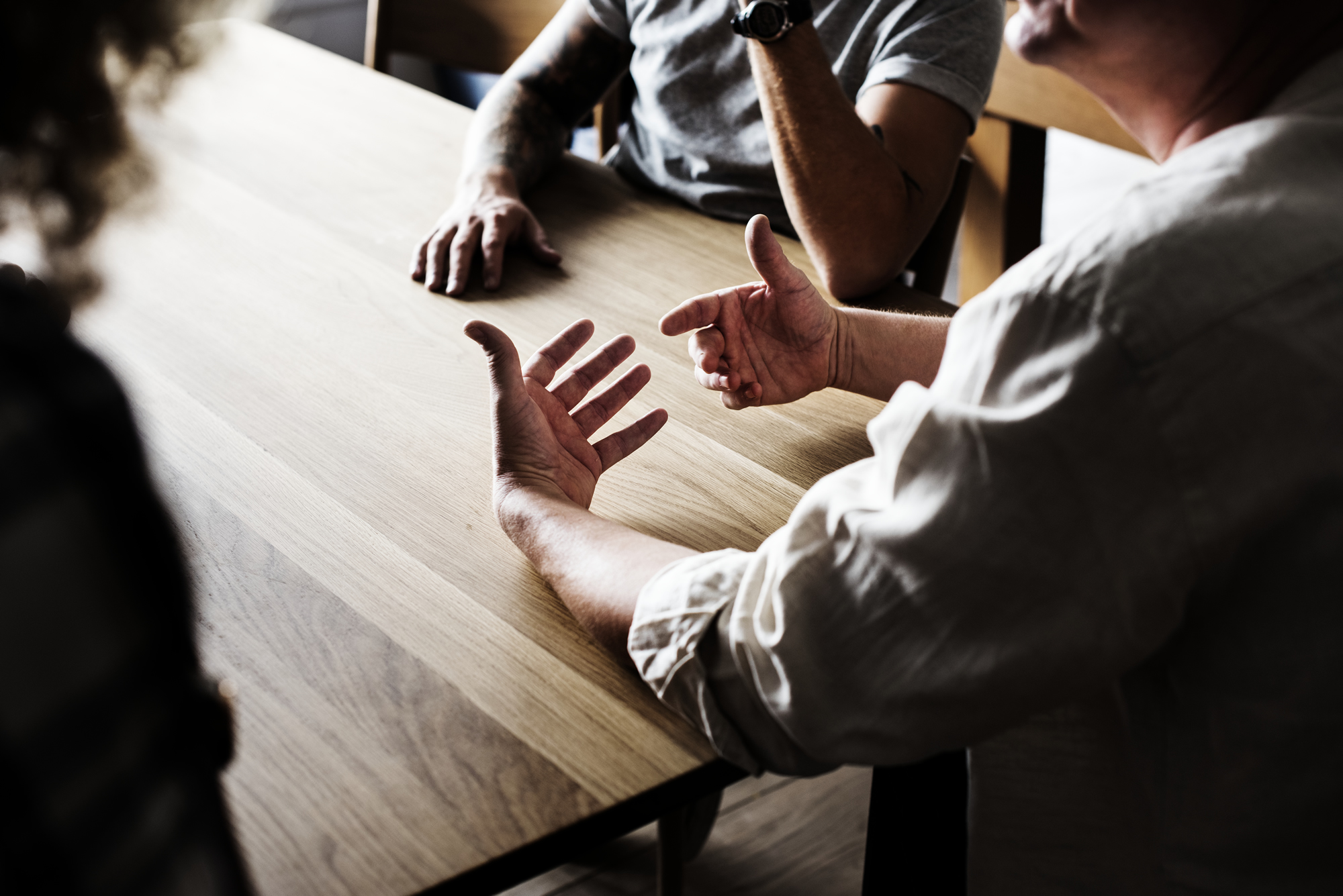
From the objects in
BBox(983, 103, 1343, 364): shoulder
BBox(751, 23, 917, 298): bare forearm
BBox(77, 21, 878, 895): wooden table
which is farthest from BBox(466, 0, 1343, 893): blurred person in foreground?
BBox(751, 23, 917, 298): bare forearm

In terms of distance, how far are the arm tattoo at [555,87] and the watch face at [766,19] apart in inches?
14.5

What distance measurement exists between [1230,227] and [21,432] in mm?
534

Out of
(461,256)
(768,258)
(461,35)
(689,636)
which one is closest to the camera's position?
(689,636)

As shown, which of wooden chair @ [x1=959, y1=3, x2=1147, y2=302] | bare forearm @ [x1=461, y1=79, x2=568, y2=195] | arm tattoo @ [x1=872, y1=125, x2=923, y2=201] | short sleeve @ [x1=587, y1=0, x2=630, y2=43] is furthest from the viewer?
short sleeve @ [x1=587, y1=0, x2=630, y2=43]

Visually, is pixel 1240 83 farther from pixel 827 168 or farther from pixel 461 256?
pixel 461 256

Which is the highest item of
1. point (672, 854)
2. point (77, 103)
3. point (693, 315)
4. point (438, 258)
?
point (77, 103)

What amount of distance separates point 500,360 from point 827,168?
560 millimetres

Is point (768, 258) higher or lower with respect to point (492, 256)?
higher

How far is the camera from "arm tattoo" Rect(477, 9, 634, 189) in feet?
4.81

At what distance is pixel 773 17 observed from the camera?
1.22 m

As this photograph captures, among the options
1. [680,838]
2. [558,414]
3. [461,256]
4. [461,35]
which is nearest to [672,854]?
[680,838]

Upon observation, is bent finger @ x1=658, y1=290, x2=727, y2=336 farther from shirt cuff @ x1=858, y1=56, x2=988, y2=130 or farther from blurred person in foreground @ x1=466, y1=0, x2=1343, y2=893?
shirt cuff @ x1=858, y1=56, x2=988, y2=130

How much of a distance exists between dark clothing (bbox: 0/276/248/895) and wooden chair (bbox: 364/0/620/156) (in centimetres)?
183

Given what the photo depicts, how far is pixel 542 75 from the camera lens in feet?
5.24
